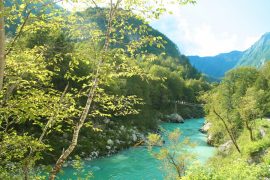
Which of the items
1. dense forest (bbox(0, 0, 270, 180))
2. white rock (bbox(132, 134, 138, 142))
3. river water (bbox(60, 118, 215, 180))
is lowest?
river water (bbox(60, 118, 215, 180))

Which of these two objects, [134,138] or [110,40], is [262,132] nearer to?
[134,138]

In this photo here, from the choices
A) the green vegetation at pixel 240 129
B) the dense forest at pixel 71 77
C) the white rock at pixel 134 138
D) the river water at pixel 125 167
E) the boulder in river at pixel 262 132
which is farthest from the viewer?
the white rock at pixel 134 138

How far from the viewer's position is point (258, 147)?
28.9m

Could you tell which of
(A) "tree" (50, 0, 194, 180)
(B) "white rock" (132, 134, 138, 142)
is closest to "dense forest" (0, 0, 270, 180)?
(A) "tree" (50, 0, 194, 180)

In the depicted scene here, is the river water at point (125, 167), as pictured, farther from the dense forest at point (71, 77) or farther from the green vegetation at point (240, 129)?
the green vegetation at point (240, 129)

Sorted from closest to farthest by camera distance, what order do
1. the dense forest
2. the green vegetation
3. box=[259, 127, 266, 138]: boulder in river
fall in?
the dense forest → the green vegetation → box=[259, 127, 266, 138]: boulder in river

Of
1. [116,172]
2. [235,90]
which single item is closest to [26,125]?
[116,172]

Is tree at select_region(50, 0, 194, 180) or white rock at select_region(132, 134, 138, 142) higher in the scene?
tree at select_region(50, 0, 194, 180)

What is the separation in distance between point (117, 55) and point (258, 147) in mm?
23551

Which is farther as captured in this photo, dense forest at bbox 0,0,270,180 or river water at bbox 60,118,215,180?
river water at bbox 60,118,215,180

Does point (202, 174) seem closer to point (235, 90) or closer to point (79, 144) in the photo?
point (79, 144)

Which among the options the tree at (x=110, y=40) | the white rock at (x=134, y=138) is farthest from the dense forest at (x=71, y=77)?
the white rock at (x=134, y=138)

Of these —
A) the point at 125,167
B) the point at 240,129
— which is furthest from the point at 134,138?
the point at 240,129

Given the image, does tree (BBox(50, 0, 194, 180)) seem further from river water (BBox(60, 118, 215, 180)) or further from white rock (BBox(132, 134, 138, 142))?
white rock (BBox(132, 134, 138, 142))
